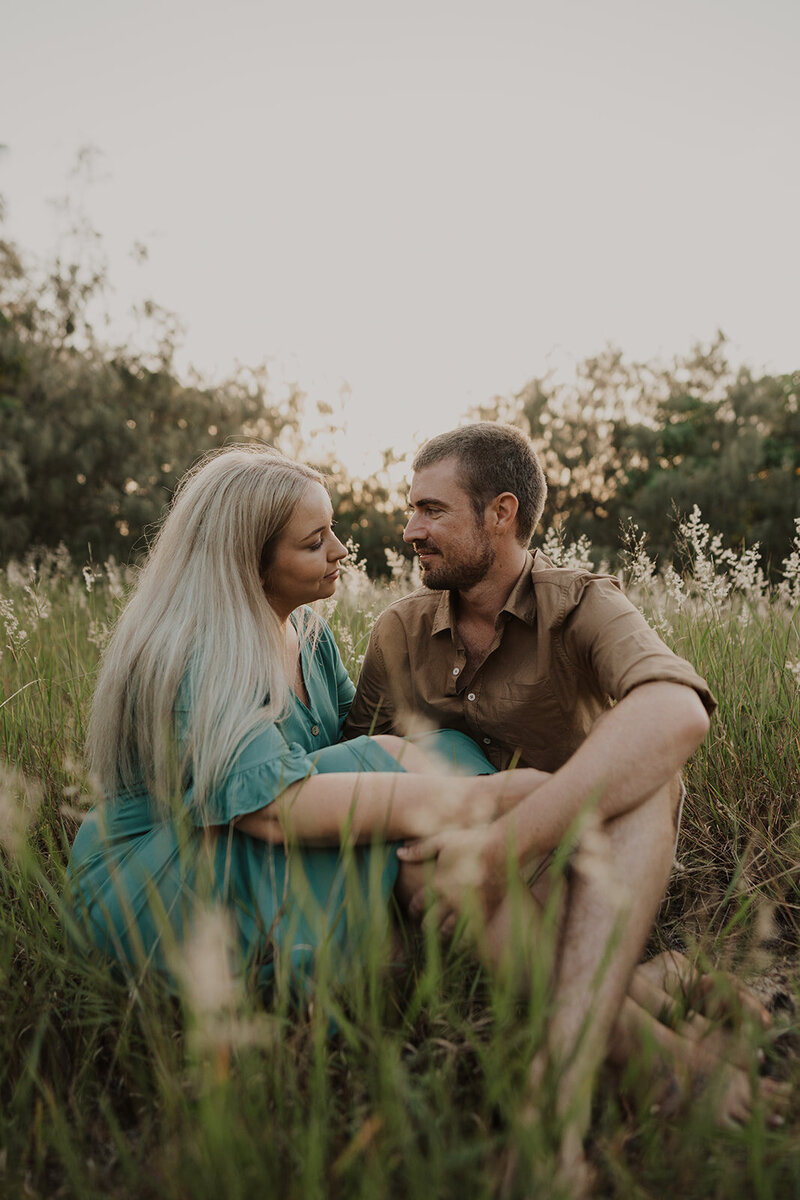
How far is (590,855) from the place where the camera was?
2066 millimetres

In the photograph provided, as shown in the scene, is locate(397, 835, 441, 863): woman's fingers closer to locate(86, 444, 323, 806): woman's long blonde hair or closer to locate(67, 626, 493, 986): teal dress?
locate(67, 626, 493, 986): teal dress

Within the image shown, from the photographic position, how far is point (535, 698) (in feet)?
9.43

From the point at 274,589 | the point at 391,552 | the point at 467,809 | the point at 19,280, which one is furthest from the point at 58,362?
the point at 467,809

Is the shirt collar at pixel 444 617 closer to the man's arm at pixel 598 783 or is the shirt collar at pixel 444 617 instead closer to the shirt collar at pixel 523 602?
the shirt collar at pixel 523 602

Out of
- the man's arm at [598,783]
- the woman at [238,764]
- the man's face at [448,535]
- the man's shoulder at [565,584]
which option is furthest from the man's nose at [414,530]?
the man's arm at [598,783]

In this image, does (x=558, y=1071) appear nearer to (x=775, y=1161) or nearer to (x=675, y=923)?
(x=775, y=1161)

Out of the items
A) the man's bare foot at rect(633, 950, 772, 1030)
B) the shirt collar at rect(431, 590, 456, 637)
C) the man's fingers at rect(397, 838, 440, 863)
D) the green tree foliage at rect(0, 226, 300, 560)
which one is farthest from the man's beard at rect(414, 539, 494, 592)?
the green tree foliage at rect(0, 226, 300, 560)

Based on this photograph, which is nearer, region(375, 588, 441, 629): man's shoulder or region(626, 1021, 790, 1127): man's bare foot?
region(626, 1021, 790, 1127): man's bare foot

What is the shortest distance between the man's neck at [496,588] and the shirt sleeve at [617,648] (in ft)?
1.16

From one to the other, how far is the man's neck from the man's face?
34 millimetres

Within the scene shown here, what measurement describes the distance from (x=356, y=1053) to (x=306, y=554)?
1532 millimetres

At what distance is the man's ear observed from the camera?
307cm

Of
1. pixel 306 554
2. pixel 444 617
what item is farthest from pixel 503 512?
pixel 306 554

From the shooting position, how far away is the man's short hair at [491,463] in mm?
3094
